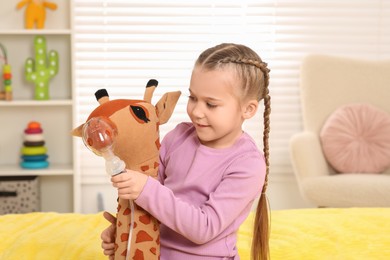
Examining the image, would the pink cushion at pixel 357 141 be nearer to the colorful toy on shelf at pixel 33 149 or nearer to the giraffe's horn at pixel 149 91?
the colorful toy on shelf at pixel 33 149

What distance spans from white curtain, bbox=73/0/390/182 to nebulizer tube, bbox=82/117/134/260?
2.50m

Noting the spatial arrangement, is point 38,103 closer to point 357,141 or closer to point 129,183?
point 357,141

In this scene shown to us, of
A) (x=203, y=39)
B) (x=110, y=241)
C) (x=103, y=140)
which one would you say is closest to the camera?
(x=103, y=140)

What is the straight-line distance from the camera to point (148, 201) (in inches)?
45.3

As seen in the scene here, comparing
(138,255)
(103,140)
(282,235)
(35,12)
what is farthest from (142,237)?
(35,12)

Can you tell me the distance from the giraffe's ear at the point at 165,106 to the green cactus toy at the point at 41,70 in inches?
86.4

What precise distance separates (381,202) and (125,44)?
1728 mm

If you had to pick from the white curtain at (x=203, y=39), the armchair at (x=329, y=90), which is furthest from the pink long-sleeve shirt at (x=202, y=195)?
the white curtain at (x=203, y=39)

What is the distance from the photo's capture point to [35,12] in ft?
10.8

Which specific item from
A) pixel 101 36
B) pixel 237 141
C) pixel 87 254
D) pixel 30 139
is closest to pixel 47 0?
pixel 101 36

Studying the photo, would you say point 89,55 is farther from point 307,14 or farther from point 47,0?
point 307,14

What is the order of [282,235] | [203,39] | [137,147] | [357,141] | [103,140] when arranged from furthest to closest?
[203,39]
[357,141]
[282,235]
[137,147]
[103,140]

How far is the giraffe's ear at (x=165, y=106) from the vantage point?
48.6 inches

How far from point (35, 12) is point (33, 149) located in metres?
0.75
